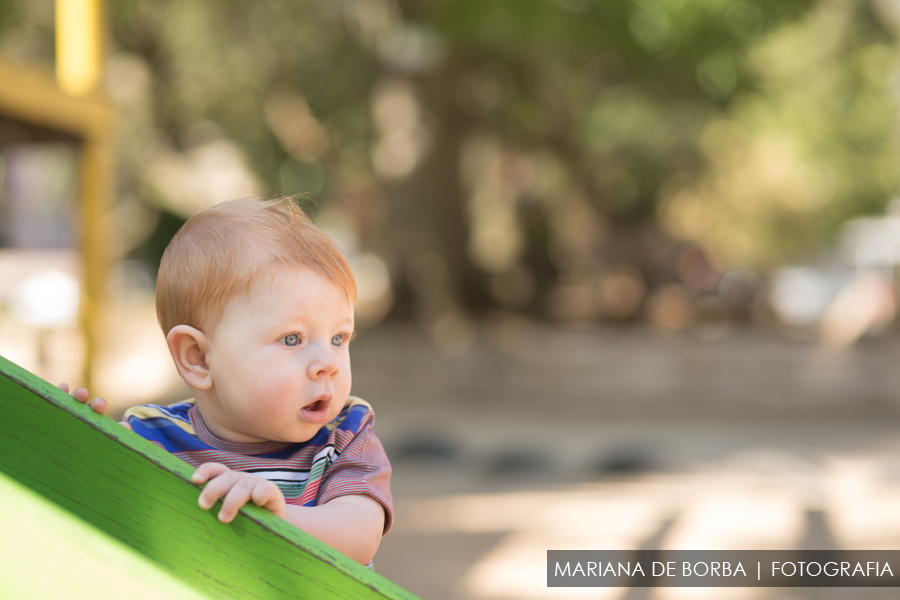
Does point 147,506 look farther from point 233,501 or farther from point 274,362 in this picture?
point 274,362

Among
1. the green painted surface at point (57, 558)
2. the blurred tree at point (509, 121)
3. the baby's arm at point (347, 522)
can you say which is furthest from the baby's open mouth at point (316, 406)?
the blurred tree at point (509, 121)

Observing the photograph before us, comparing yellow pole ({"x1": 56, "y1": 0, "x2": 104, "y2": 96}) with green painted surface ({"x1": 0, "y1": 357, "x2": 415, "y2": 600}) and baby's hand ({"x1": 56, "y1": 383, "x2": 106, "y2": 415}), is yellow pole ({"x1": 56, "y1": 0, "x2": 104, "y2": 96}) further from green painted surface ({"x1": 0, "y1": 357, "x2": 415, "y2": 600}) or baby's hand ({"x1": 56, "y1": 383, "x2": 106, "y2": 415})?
green painted surface ({"x1": 0, "y1": 357, "x2": 415, "y2": 600})

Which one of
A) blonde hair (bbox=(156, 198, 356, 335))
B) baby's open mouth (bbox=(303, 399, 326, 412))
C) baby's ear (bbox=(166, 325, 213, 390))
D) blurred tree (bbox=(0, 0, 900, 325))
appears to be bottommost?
baby's open mouth (bbox=(303, 399, 326, 412))

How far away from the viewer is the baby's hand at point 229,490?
3.06ft

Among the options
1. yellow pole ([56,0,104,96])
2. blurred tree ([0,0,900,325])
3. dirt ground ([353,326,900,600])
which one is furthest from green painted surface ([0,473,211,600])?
blurred tree ([0,0,900,325])

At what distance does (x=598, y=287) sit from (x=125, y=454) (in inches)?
595

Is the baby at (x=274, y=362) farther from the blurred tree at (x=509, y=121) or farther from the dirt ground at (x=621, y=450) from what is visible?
the blurred tree at (x=509, y=121)

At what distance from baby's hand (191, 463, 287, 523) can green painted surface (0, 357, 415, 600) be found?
0.01 m

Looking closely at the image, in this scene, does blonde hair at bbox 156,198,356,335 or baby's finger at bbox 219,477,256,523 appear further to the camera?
blonde hair at bbox 156,198,356,335

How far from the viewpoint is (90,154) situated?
556cm

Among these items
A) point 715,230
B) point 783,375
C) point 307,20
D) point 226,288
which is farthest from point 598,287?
point 226,288

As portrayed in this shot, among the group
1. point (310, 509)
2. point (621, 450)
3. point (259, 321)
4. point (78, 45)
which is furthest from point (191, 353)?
point (621, 450)

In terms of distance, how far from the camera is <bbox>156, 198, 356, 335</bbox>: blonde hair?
122cm

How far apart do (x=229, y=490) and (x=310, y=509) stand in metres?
0.22
